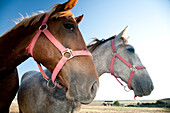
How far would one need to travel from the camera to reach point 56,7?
1.84 meters

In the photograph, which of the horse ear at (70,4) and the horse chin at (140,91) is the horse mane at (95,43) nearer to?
the horse chin at (140,91)

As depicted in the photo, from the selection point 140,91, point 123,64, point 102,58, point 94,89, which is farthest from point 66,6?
point 140,91

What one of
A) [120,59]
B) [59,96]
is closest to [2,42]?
[59,96]

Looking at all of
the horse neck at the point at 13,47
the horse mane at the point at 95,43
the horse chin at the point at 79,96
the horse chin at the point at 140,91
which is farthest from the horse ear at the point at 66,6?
the horse chin at the point at 140,91

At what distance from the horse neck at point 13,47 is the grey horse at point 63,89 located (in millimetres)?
713

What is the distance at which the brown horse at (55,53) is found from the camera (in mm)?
1376

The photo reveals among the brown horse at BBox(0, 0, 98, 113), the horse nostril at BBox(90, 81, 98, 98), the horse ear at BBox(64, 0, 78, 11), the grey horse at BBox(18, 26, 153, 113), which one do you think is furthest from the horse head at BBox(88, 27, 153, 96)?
the horse nostril at BBox(90, 81, 98, 98)

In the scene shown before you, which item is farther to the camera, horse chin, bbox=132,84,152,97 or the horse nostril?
horse chin, bbox=132,84,152,97

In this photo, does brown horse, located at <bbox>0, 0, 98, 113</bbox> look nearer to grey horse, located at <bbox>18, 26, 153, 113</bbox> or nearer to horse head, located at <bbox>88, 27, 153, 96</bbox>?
grey horse, located at <bbox>18, 26, 153, 113</bbox>

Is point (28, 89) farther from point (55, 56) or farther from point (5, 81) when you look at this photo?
point (55, 56)

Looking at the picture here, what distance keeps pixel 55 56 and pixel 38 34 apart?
47cm

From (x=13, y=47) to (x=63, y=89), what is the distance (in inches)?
52.1

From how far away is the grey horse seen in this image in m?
2.39

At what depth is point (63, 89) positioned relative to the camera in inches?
100
